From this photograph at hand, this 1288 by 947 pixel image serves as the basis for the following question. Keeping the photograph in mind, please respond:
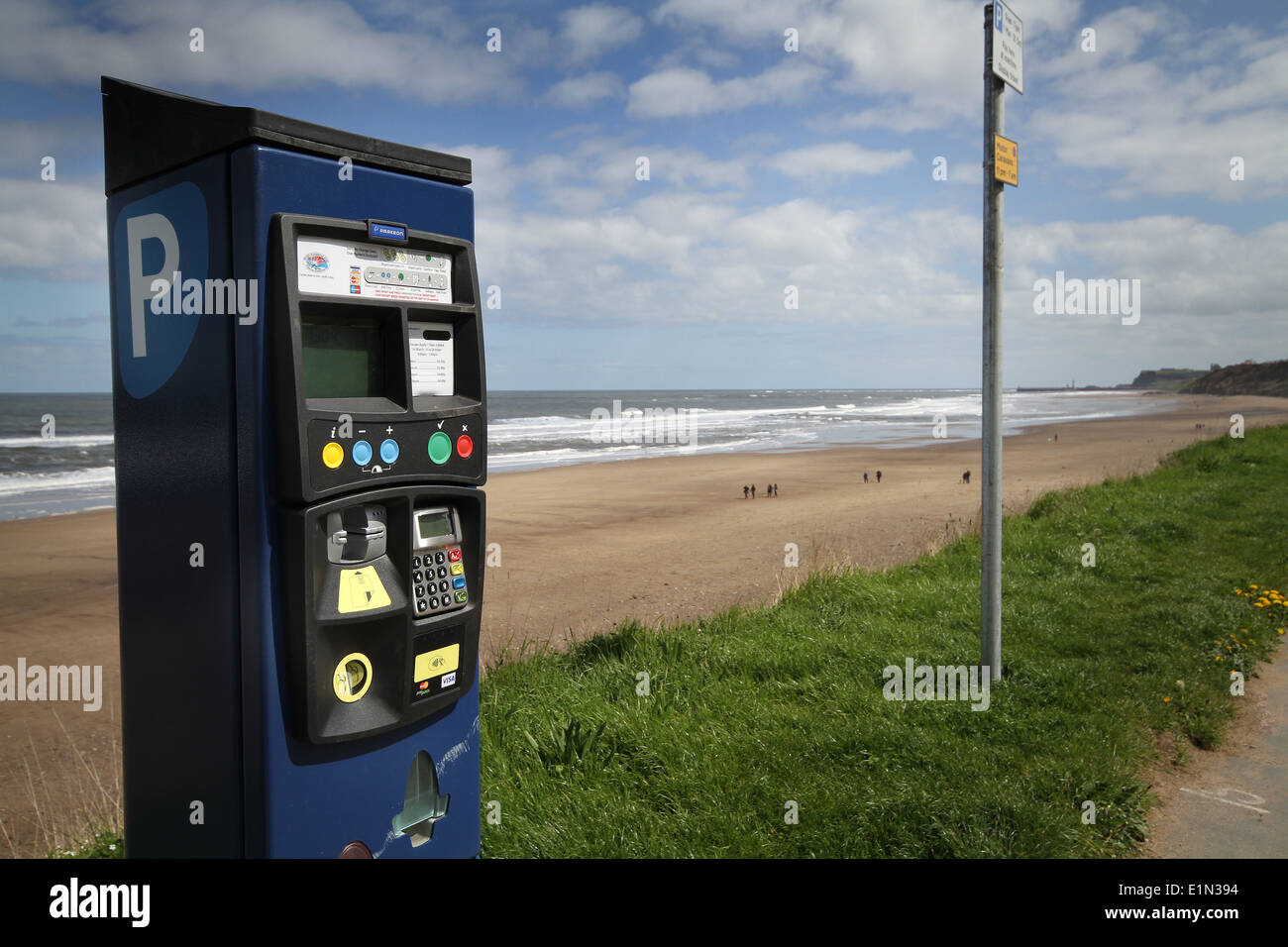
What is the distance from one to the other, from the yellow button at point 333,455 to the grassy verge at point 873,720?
5.05 ft

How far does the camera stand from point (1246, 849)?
10.1 feet

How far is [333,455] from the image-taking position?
219 centimetres

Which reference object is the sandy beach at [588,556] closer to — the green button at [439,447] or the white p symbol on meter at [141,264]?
the white p symbol on meter at [141,264]

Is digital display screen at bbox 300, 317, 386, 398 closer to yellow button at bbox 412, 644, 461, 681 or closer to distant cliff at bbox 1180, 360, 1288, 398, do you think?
yellow button at bbox 412, 644, 461, 681

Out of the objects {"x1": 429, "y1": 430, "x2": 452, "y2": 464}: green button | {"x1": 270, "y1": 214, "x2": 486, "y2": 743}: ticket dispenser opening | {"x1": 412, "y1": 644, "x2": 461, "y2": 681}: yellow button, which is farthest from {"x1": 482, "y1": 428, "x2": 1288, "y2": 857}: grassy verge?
{"x1": 429, "y1": 430, "x2": 452, "y2": 464}: green button

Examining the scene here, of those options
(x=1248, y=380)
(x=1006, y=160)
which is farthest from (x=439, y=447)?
(x=1248, y=380)

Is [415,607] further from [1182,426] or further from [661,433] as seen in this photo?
[1182,426]

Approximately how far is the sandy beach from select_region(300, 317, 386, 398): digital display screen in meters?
2.66

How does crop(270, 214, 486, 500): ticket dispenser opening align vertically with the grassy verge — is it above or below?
above

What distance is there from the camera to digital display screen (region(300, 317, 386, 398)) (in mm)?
2252

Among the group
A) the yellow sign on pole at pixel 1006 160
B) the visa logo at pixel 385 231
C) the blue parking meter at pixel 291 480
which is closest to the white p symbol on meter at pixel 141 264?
the blue parking meter at pixel 291 480

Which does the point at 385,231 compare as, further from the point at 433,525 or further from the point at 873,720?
the point at 873,720

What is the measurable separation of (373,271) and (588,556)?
814 cm
